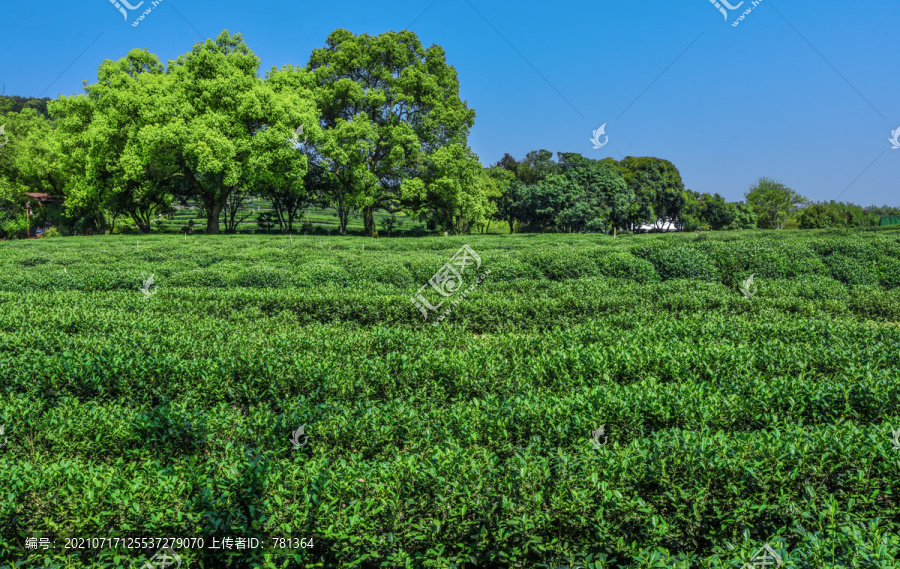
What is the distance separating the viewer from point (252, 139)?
94.5 feet

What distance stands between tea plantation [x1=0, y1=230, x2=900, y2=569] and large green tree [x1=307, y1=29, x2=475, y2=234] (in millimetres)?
24607

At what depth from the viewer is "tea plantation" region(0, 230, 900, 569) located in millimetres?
3045

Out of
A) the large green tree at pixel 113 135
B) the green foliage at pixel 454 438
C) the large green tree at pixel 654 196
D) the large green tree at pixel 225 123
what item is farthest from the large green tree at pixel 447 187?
the large green tree at pixel 654 196

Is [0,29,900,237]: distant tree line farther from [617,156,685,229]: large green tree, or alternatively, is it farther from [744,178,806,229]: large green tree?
[744,178,806,229]: large green tree

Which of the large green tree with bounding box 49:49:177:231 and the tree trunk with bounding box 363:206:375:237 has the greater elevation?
the large green tree with bounding box 49:49:177:231

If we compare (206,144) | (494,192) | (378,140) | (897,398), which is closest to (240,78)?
(206,144)

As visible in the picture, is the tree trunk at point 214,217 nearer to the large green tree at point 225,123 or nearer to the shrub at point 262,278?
the large green tree at point 225,123

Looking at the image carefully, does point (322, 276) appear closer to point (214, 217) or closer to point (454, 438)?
point (454, 438)

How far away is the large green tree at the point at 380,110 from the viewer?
31.7 m

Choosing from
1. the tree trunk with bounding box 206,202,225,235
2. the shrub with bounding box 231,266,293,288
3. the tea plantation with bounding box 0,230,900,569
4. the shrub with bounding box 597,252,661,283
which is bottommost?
the tea plantation with bounding box 0,230,900,569

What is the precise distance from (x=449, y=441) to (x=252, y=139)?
29472 millimetres

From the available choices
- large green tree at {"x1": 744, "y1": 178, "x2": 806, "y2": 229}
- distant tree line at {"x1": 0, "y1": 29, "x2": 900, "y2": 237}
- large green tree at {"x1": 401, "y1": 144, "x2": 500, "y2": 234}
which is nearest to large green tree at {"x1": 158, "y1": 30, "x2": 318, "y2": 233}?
distant tree line at {"x1": 0, "y1": 29, "x2": 900, "y2": 237}

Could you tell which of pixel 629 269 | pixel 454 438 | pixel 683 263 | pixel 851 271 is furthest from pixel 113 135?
pixel 851 271

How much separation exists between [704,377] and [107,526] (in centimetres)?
592
